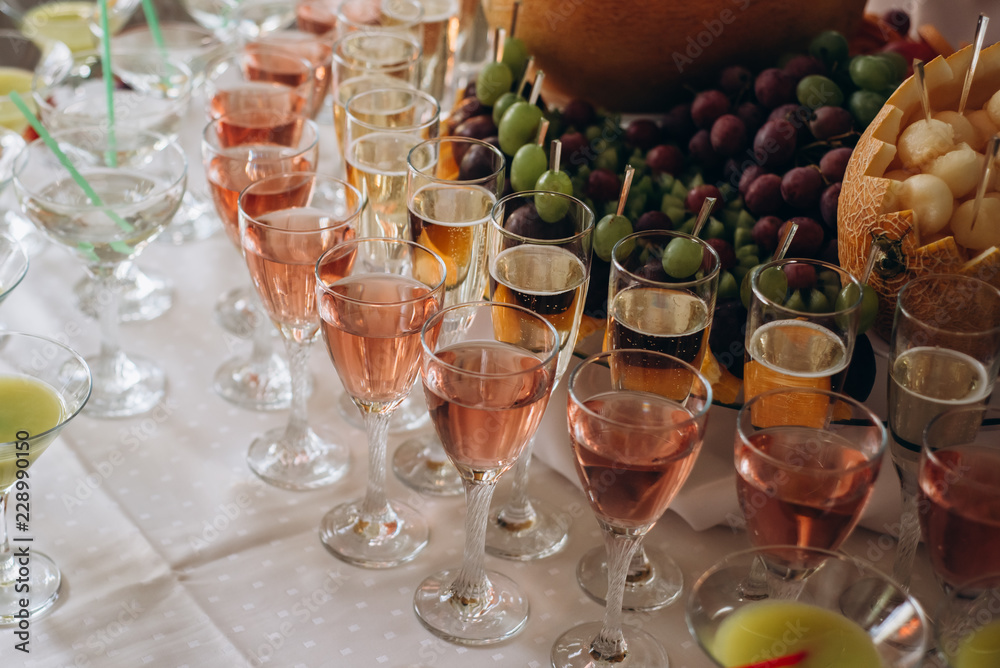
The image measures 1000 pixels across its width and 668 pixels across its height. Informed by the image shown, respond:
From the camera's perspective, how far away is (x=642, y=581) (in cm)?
101

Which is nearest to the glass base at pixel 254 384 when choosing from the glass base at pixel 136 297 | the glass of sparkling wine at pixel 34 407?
the glass base at pixel 136 297

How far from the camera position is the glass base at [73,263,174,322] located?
1.37 metres

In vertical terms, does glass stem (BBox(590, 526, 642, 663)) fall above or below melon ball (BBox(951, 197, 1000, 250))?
below

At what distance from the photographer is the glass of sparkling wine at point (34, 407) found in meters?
0.91

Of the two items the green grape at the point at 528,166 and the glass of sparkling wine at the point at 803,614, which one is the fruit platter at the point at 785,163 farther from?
the glass of sparkling wine at the point at 803,614

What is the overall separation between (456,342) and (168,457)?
45 centimetres

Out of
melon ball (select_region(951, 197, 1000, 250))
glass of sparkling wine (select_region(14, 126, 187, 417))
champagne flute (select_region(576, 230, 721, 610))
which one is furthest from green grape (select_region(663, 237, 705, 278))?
glass of sparkling wine (select_region(14, 126, 187, 417))

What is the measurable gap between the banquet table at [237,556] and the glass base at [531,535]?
10 millimetres

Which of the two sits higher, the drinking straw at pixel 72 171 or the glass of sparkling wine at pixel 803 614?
the glass of sparkling wine at pixel 803 614

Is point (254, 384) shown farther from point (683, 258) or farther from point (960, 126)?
point (960, 126)

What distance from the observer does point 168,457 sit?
1.14 metres

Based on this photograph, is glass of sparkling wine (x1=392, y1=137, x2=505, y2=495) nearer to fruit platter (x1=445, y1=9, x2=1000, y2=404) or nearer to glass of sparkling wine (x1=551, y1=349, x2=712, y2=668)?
fruit platter (x1=445, y1=9, x2=1000, y2=404)

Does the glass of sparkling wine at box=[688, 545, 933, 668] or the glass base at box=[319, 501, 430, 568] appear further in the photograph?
the glass base at box=[319, 501, 430, 568]

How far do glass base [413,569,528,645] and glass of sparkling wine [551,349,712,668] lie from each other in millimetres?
112
